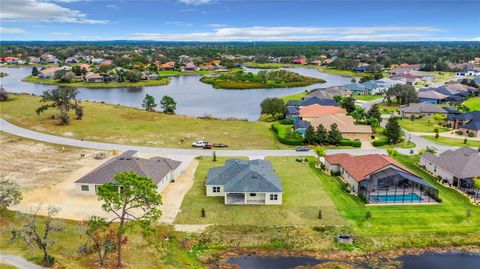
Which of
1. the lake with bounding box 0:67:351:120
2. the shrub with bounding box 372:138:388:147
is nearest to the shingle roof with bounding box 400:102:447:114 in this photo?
the shrub with bounding box 372:138:388:147

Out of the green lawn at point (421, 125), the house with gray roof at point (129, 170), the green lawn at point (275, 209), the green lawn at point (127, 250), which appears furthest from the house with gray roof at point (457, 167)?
the house with gray roof at point (129, 170)

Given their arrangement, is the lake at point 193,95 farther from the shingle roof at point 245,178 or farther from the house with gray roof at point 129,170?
the shingle roof at point 245,178

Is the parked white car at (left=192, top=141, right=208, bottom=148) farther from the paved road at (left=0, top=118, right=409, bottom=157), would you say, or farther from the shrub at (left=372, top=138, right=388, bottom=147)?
the shrub at (left=372, top=138, right=388, bottom=147)

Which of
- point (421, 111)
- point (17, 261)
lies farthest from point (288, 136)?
point (17, 261)

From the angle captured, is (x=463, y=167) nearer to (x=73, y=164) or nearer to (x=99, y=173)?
(x=99, y=173)

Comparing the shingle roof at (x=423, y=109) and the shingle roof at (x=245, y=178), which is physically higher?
the shingle roof at (x=423, y=109)

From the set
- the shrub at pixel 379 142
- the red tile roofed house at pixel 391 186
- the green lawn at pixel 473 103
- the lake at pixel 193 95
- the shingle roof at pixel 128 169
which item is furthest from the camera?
the lake at pixel 193 95

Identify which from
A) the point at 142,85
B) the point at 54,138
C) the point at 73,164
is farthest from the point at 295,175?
the point at 142,85
